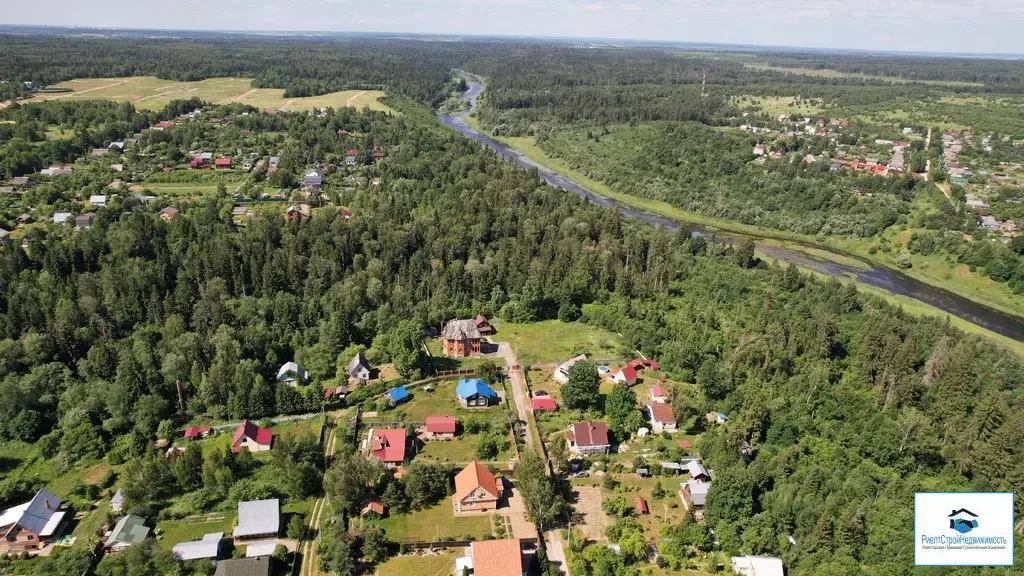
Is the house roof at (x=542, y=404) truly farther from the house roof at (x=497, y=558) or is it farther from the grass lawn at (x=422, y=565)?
the house roof at (x=497, y=558)

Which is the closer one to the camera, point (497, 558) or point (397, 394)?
point (497, 558)

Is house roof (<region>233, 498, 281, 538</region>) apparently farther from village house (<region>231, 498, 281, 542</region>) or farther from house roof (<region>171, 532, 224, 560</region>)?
house roof (<region>171, 532, 224, 560</region>)

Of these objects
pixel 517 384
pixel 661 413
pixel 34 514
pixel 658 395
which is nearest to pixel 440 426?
pixel 517 384

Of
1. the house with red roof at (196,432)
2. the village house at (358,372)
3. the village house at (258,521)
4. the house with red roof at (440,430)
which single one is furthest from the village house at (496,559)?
the house with red roof at (196,432)

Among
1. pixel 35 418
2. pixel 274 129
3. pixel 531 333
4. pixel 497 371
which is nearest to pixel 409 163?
pixel 274 129

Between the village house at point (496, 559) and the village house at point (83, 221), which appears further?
the village house at point (83, 221)

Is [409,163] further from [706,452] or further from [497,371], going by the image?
[706,452]

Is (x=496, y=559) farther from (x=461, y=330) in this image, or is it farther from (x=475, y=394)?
(x=461, y=330)

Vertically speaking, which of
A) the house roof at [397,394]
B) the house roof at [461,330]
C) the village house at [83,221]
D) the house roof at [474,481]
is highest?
the village house at [83,221]
